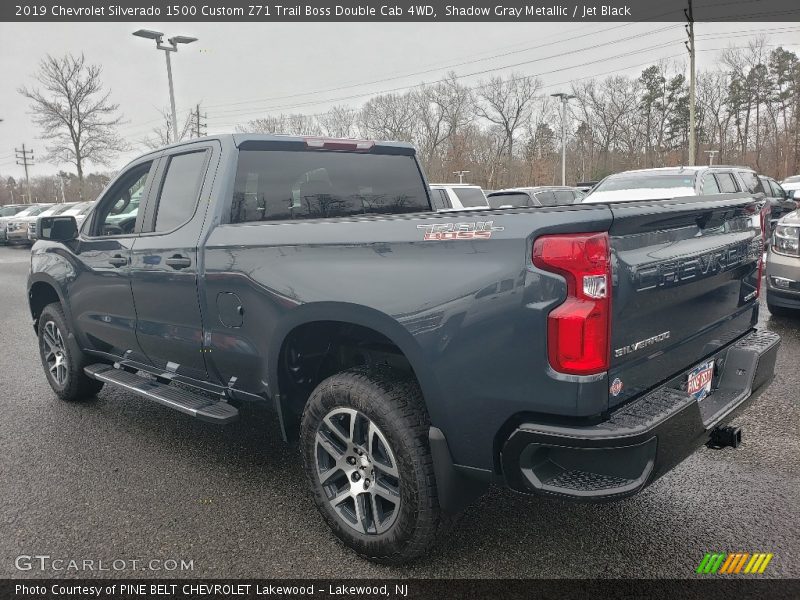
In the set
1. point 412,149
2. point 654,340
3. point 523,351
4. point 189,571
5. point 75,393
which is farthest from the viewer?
point 75,393

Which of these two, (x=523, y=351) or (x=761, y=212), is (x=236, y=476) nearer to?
(x=523, y=351)

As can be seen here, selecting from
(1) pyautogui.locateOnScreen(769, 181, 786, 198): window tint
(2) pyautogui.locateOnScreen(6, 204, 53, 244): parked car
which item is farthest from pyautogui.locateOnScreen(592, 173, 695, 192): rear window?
(2) pyautogui.locateOnScreen(6, 204, 53, 244): parked car

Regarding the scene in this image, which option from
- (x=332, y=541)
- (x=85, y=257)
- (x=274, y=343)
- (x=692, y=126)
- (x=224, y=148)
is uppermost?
(x=692, y=126)

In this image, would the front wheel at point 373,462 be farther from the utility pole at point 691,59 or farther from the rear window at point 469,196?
the utility pole at point 691,59

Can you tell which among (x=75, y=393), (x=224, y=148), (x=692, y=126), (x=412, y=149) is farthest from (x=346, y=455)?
(x=692, y=126)

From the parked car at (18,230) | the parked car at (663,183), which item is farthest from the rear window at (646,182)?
the parked car at (18,230)

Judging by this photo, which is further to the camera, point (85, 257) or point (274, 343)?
point (85, 257)

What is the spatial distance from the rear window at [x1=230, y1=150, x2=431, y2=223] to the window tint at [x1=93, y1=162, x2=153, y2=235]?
1136 mm

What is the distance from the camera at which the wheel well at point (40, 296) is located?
17.7 feet

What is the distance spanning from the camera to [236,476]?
A: 12.2ft

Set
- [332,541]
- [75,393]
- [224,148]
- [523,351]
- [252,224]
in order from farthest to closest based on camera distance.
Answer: [75,393], [224,148], [252,224], [332,541], [523,351]

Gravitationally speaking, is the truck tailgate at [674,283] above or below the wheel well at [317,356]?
above

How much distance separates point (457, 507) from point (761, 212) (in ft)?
7.81

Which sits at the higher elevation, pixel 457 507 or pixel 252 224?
pixel 252 224
